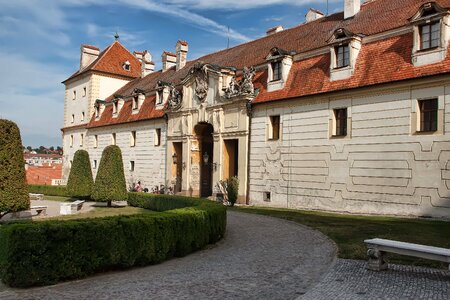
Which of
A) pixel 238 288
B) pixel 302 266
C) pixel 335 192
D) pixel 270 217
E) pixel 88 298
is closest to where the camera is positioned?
pixel 88 298

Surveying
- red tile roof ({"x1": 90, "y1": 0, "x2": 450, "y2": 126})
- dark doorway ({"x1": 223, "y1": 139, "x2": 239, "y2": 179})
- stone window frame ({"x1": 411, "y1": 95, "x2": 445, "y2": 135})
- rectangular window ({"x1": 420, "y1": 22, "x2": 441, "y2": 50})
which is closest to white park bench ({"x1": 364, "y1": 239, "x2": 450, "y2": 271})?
stone window frame ({"x1": 411, "y1": 95, "x2": 445, "y2": 135})

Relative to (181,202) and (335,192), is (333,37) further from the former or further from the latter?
(181,202)

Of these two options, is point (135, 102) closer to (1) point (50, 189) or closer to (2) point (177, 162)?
(2) point (177, 162)

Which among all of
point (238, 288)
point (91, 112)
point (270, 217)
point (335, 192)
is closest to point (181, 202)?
point (270, 217)

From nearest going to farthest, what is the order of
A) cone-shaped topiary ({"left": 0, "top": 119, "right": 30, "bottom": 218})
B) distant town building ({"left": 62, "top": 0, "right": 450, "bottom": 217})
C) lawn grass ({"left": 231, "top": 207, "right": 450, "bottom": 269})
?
lawn grass ({"left": 231, "top": 207, "right": 450, "bottom": 269}) < cone-shaped topiary ({"left": 0, "top": 119, "right": 30, "bottom": 218}) < distant town building ({"left": 62, "top": 0, "right": 450, "bottom": 217})

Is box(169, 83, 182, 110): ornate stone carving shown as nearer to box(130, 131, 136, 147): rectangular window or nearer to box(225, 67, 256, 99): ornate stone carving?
box(225, 67, 256, 99): ornate stone carving

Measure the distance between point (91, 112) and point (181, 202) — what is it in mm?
29582

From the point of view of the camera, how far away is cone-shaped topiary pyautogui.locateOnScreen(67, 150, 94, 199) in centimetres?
2741

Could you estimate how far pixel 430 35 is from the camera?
17.0 m

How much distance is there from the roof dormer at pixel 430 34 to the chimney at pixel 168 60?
1044 inches

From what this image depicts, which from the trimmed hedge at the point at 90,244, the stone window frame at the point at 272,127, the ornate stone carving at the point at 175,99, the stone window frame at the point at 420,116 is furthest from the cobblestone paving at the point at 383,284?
the ornate stone carving at the point at 175,99

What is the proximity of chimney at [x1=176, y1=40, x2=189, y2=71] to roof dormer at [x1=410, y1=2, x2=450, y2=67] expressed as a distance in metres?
23.1

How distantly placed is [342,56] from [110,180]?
13.5m

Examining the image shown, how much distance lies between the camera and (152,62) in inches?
1815
